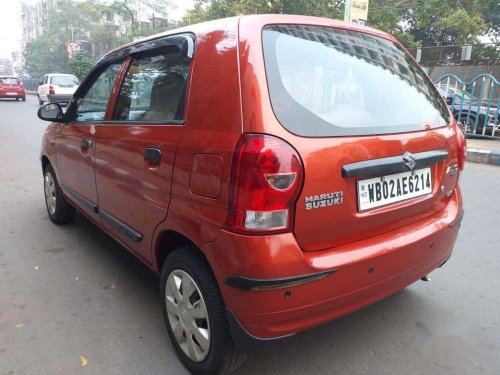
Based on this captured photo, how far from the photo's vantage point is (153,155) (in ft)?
7.43

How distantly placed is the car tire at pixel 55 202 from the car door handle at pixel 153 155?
2.19 meters

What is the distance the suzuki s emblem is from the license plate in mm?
50

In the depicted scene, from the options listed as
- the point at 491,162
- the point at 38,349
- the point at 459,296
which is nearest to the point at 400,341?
the point at 459,296

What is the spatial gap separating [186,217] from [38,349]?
125 cm

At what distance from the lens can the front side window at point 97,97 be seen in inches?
120

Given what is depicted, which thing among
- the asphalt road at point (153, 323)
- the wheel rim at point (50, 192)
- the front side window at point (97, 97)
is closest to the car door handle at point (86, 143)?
the front side window at point (97, 97)

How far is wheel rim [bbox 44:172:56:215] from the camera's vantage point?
4.33 metres

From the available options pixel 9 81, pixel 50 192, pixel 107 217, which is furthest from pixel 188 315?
pixel 9 81

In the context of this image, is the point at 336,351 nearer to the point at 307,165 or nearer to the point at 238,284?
the point at 238,284

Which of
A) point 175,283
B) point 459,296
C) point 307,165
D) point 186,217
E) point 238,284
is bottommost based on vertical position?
point 459,296

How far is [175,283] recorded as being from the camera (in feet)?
7.19

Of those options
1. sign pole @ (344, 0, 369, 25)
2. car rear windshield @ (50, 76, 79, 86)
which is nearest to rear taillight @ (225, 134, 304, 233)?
sign pole @ (344, 0, 369, 25)

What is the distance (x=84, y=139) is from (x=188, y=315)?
5.76 ft

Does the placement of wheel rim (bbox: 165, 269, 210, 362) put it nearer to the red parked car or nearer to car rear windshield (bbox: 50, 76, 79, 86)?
car rear windshield (bbox: 50, 76, 79, 86)
